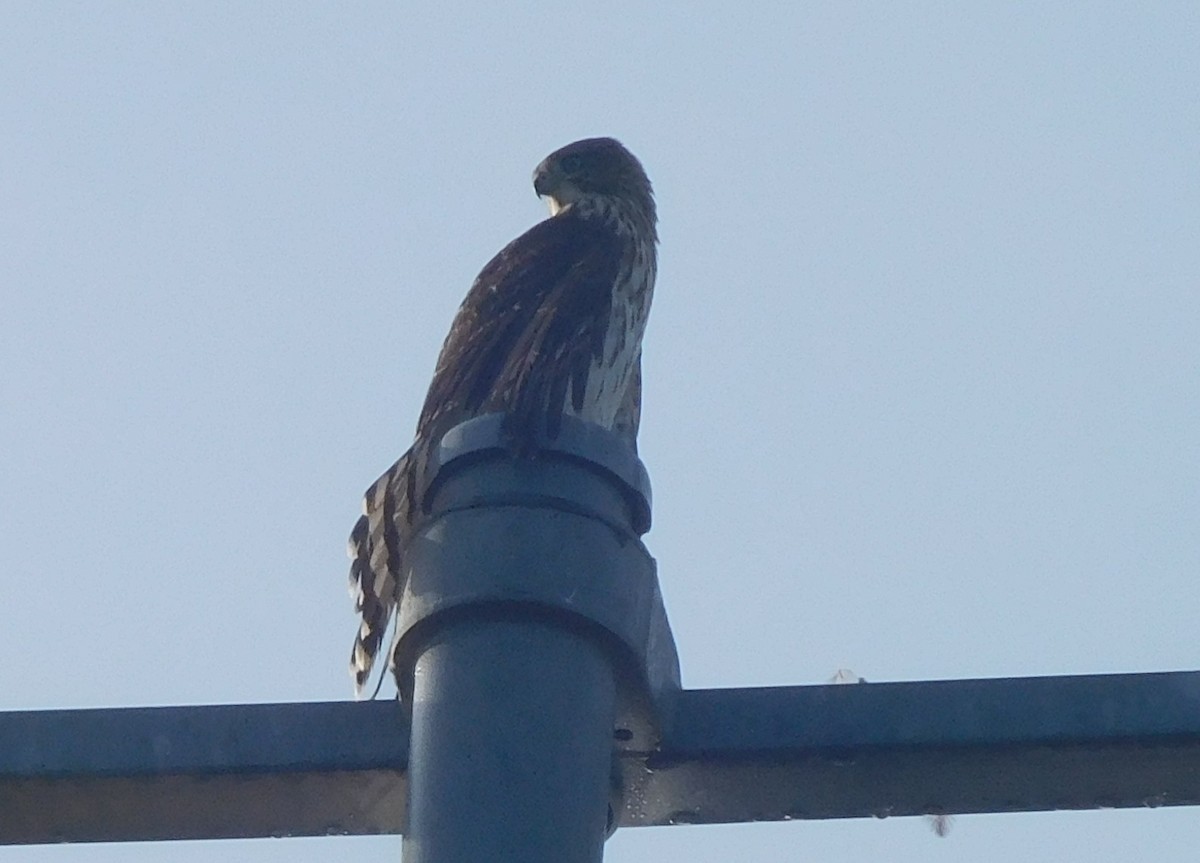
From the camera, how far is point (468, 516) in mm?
2301

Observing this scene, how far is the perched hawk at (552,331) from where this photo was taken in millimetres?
4078

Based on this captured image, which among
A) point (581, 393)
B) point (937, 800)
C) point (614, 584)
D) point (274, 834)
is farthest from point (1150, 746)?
point (581, 393)

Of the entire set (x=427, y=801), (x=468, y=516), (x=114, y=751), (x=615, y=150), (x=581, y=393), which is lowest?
(x=427, y=801)

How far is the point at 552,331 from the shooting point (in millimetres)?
5117

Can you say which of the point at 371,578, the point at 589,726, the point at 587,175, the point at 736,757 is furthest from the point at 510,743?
the point at 587,175

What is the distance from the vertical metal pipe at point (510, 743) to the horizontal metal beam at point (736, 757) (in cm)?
18

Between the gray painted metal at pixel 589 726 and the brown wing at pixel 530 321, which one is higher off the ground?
the brown wing at pixel 530 321

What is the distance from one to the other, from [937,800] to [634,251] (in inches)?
181

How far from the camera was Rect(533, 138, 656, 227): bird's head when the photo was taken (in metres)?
7.91

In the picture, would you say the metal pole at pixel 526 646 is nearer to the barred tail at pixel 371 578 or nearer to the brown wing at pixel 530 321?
the brown wing at pixel 530 321

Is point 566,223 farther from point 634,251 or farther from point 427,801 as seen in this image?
point 427,801

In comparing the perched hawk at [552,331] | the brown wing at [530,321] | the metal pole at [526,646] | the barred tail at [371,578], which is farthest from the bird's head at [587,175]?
the metal pole at [526,646]

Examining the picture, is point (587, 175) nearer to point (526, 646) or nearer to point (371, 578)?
point (371, 578)

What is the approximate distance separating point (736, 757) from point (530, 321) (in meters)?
3.47
